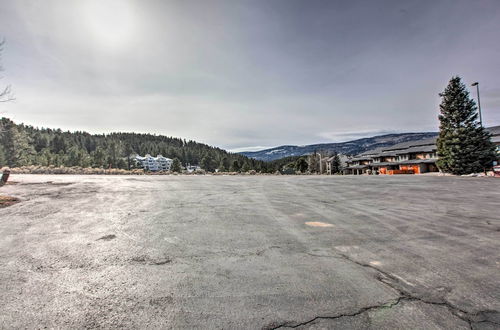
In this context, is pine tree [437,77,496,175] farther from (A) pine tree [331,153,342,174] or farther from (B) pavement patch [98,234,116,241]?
(A) pine tree [331,153,342,174]

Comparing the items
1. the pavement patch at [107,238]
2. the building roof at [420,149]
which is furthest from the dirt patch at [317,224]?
the building roof at [420,149]

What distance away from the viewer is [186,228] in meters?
5.01

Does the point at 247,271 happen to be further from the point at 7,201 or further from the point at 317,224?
the point at 7,201

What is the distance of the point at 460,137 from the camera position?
31.9 meters

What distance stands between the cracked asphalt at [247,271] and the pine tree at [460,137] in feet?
110

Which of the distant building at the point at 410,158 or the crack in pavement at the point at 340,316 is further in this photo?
the distant building at the point at 410,158

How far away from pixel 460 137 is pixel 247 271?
40386mm

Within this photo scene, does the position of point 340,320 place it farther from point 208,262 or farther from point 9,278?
point 9,278

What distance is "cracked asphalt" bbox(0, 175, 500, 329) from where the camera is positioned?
219cm

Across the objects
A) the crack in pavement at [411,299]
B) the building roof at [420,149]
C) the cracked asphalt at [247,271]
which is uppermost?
the building roof at [420,149]

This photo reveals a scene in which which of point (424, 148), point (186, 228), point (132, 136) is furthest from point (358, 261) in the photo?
point (132, 136)

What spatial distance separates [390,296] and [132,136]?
186m

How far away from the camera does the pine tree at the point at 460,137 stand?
102ft

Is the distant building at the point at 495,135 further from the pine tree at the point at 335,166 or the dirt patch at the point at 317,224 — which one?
the dirt patch at the point at 317,224
